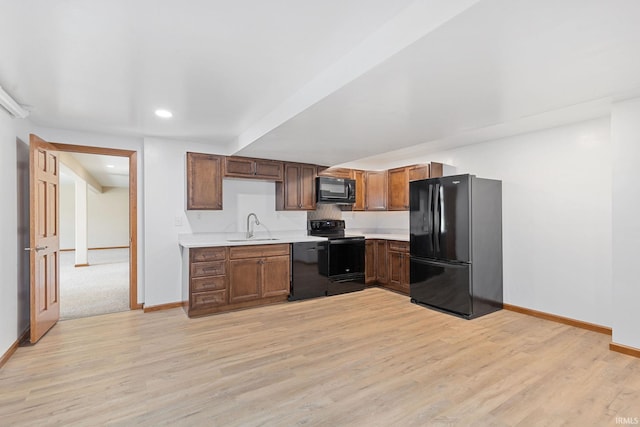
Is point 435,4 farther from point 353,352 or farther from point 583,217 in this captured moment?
point 583,217

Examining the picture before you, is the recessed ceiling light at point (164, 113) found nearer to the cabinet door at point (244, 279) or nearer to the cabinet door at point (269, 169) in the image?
the cabinet door at point (269, 169)

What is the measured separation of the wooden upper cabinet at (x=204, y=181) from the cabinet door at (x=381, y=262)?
272 cm

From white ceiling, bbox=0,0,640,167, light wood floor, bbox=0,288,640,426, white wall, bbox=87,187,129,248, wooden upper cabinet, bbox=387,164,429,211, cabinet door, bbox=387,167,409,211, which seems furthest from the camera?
white wall, bbox=87,187,129,248

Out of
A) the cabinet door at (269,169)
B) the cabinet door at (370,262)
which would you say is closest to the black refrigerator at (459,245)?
the cabinet door at (370,262)

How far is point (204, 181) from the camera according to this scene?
4.36 meters

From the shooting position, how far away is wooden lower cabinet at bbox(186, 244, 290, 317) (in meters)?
3.88

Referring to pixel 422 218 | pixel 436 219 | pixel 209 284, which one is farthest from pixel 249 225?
pixel 436 219

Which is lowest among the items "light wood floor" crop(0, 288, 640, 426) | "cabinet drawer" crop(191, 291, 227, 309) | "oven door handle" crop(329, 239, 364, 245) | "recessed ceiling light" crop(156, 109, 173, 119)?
"light wood floor" crop(0, 288, 640, 426)

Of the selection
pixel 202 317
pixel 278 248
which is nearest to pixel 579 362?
pixel 278 248

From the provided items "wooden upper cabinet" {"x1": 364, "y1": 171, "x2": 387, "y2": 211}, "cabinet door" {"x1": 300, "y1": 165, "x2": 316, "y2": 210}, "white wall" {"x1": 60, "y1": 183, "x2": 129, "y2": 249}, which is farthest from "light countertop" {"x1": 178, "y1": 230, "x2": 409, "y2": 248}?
"white wall" {"x1": 60, "y1": 183, "x2": 129, "y2": 249}

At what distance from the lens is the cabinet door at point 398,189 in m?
5.29

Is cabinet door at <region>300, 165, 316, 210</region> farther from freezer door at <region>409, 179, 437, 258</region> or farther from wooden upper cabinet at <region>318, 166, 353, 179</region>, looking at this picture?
freezer door at <region>409, 179, 437, 258</region>

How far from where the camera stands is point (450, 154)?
4.87 meters

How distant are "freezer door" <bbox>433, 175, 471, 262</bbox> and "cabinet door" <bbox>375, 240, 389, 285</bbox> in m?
1.29
